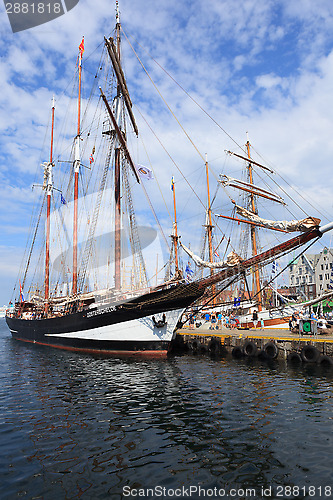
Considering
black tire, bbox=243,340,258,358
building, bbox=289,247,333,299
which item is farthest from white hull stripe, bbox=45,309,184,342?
building, bbox=289,247,333,299

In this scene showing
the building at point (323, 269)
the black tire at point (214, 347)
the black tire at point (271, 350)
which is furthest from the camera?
the building at point (323, 269)

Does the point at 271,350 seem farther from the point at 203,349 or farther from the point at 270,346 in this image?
the point at 203,349

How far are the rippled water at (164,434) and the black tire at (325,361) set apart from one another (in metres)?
2.43

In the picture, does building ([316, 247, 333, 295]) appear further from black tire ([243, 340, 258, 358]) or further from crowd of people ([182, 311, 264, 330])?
black tire ([243, 340, 258, 358])

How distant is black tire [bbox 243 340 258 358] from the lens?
2264 centimetres

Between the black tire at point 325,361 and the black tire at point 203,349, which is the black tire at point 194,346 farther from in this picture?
the black tire at point 325,361

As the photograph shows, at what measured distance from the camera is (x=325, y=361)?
18719 mm

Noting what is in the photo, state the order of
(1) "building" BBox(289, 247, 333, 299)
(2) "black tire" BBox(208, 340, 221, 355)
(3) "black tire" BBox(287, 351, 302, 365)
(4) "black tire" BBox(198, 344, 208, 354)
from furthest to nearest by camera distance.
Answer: (1) "building" BBox(289, 247, 333, 299), (4) "black tire" BBox(198, 344, 208, 354), (2) "black tire" BBox(208, 340, 221, 355), (3) "black tire" BBox(287, 351, 302, 365)

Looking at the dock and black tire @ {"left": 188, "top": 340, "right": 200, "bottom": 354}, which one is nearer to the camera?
the dock

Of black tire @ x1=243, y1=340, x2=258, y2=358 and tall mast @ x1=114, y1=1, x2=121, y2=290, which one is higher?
tall mast @ x1=114, y1=1, x2=121, y2=290

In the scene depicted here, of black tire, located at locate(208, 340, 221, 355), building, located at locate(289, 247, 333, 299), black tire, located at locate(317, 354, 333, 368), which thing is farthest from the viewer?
building, located at locate(289, 247, 333, 299)

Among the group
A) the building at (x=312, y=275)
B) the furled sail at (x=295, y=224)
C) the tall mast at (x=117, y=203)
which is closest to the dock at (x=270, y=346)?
the furled sail at (x=295, y=224)

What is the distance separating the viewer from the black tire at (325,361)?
60.5 feet

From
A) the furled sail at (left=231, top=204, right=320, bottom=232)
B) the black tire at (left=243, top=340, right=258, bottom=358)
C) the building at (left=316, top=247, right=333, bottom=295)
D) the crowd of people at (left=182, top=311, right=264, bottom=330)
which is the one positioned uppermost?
the building at (left=316, top=247, right=333, bottom=295)
